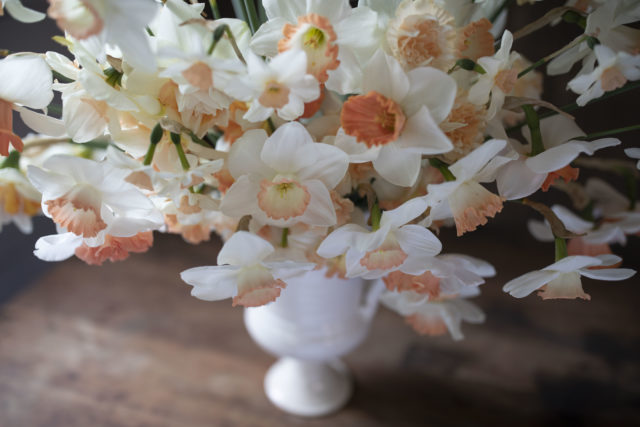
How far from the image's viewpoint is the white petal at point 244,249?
→ 1.46ft

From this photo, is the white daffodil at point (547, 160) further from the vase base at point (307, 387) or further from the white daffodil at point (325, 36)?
the vase base at point (307, 387)

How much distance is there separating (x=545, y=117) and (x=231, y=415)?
0.64m

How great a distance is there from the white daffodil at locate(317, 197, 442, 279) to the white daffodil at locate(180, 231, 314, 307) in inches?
1.5

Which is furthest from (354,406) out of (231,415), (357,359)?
(231,415)

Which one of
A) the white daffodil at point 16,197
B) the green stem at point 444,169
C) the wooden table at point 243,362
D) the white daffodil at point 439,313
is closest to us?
the green stem at point 444,169

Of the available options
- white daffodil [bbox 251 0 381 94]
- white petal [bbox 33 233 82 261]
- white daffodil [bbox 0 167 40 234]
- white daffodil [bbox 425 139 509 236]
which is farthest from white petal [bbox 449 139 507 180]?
white daffodil [bbox 0 167 40 234]

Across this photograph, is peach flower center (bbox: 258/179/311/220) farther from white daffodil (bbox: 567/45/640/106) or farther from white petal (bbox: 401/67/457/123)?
white daffodil (bbox: 567/45/640/106)

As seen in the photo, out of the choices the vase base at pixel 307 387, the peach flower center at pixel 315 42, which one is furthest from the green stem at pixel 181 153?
the vase base at pixel 307 387

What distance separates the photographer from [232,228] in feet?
1.94

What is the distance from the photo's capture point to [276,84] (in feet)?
1.25

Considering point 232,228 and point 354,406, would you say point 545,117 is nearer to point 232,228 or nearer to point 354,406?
point 232,228

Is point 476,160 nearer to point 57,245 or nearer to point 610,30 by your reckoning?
point 610,30

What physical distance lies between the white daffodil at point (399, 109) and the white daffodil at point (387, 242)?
61 millimetres

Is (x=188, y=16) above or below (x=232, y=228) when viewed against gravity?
above
